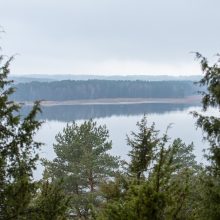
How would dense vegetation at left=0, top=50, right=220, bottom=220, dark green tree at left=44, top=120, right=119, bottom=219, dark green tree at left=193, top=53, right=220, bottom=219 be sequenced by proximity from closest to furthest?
dense vegetation at left=0, top=50, right=220, bottom=220
dark green tree at left=193, top=53, right=220, bottom=219
dark green tree at left=44, top=120, right=119, bottom=219

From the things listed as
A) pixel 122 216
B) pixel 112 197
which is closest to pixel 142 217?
pixel 122 216

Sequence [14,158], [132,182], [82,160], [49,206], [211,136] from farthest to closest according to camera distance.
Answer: [82,160]
[211,136]
[14,158]
[49,206]
[132,182]

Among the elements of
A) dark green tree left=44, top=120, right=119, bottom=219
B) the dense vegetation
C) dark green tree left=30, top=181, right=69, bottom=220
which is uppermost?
the dense vegetation

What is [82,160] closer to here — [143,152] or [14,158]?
[143,152]

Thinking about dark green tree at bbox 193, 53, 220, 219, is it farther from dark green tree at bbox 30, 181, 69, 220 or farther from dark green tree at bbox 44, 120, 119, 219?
dark green tree at bbox 44, 120, 119, 219

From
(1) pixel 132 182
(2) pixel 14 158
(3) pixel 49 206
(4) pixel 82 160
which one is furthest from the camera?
(4) pixel 82 160

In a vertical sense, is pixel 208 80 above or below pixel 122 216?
above

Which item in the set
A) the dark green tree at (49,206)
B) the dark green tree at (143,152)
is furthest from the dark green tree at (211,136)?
the dark green tree at (49,206)

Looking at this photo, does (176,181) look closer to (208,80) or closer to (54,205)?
(54,205)

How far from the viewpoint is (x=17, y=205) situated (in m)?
9.14

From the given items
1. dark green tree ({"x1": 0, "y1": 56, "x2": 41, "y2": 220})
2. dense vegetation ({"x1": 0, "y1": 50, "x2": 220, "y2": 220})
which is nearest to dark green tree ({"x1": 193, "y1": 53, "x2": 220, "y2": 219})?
dense vegetation ({"x1": 0, "y1": 50, "x2": 220, "y2": 220})

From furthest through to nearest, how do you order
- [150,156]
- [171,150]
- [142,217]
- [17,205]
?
[150,156], [17,205], [171,150], [142,217]

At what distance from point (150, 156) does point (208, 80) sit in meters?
2.44

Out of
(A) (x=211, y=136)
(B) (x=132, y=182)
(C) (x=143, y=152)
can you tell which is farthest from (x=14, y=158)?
(A) (x=211, y=136)
